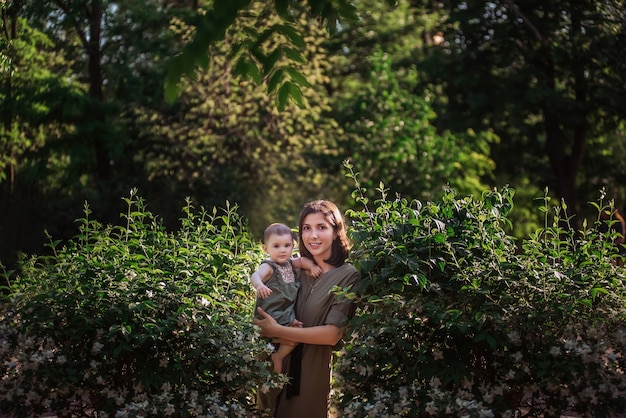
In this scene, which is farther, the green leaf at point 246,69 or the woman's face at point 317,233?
the woman's face at point 317,233

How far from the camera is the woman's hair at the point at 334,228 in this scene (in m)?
5.63

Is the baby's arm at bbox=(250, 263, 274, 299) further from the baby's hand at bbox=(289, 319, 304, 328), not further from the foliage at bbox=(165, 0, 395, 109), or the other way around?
the foliage at bbox=(165, 0, 395, 109)

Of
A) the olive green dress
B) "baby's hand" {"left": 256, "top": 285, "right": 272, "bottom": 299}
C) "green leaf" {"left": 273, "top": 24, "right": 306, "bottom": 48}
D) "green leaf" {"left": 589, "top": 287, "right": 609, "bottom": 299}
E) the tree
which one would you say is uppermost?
the tree

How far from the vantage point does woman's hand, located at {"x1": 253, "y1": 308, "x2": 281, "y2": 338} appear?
5453mm

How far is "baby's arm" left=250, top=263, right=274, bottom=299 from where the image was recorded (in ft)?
18.1

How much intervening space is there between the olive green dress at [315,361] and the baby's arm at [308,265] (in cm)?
4

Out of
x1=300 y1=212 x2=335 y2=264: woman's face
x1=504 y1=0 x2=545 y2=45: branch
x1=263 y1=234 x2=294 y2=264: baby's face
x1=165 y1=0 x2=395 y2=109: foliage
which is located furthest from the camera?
x1=504 y1=0 x2=545 y2=45: branch

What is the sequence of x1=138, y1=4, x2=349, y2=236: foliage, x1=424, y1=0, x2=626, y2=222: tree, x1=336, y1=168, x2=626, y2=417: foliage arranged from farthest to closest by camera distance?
x1=424, y1=0, x2=626, y2=222: tree, x1=138, y1=4, x2=349, y2=236: foliage, x1=336, y1=168, x2=626, y2=417: foliage

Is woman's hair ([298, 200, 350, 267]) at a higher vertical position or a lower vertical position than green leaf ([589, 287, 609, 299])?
higher

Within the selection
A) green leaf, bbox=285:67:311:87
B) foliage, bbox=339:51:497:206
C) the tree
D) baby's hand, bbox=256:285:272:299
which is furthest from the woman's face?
the tree

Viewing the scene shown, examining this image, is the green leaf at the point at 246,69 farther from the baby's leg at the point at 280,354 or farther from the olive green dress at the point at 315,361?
the baby's leg at the point at 280,354

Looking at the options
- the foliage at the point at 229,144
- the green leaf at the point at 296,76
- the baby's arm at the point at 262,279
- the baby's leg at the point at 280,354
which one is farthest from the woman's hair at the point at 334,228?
the foliage at the point at 229,144

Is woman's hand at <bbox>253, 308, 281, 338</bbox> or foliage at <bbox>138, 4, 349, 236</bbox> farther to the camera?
foliage at <bbox>138, 4, 349, 236</bbox>

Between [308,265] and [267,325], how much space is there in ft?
1.55
